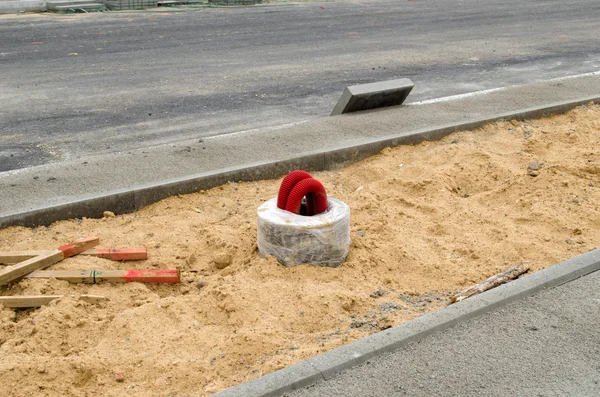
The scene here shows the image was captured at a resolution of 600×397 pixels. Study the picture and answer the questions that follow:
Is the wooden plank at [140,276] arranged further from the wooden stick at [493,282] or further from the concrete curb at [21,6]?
the concrete curb at [21,6]

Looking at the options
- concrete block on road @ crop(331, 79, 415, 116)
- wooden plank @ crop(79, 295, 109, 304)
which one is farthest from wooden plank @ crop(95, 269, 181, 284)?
concrete block on road @ crop(331, 79, 415, 116)

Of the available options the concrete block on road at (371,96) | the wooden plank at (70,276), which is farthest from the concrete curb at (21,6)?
the wooden plank at (70,276)

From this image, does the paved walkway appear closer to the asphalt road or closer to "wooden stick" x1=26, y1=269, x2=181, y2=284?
"wooden stick" x1=26, y1=269, x2=181, y2=284

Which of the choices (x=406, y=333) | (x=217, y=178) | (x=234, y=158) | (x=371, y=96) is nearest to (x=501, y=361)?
(x=406, y=333)

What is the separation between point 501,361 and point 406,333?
1.80 feet

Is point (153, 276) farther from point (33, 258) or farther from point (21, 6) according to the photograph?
point (21, 6)

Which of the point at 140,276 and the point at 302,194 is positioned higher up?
the point at 302,194

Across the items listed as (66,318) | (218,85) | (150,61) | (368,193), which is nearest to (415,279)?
(368,193)

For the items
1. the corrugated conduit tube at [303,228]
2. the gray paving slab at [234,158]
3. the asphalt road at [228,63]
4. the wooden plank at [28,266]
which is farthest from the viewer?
the asphalt road at [228,63]

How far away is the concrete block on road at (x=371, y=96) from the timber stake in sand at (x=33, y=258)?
429 centimetres

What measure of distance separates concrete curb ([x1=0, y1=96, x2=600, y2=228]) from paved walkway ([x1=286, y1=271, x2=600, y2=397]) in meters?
3.09

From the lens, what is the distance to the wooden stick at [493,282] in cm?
475

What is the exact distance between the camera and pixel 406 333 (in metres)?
4.24

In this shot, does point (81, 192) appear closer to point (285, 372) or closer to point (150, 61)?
point (285, 372)
